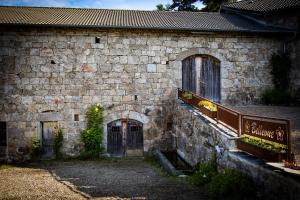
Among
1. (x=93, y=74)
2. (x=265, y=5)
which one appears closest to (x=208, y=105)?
(x=93, y=74)

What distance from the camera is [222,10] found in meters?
18.8

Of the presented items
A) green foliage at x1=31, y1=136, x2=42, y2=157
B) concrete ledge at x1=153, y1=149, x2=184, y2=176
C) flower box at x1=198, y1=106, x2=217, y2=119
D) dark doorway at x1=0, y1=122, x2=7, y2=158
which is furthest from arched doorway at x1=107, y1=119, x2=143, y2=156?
dark doorway at x1=0, y1=122, x2=7, y2=158

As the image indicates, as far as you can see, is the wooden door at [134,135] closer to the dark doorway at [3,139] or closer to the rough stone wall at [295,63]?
the dark doorway at [3,139]

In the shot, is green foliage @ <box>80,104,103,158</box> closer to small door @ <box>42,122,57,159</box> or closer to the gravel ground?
the gravel ground

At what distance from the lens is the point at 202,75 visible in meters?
13.8

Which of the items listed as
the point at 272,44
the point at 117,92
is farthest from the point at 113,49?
the point at 272,44

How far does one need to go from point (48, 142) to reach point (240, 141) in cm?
860

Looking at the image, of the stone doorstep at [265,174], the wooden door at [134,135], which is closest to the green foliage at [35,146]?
the wooden door at [134,135]

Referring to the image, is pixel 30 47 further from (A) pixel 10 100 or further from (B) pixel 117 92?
(B) pixel 117 92

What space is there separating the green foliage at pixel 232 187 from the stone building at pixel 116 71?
646cm

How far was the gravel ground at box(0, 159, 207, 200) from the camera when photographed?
7.46 meters

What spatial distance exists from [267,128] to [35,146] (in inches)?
376

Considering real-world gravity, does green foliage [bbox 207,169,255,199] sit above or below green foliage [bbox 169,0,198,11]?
below

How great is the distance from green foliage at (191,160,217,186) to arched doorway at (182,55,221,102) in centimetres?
570
